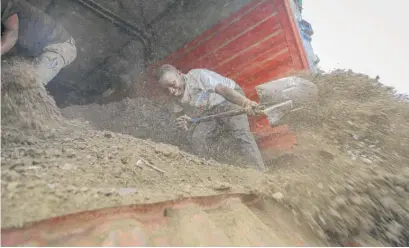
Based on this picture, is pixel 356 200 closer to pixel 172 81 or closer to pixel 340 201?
pixel 340 201

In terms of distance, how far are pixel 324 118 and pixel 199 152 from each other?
4.87 ft

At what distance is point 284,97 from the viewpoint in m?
2.52

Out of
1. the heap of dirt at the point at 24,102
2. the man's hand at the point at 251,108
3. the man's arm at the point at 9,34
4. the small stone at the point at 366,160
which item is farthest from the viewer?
the man's hand at the point at 251,108

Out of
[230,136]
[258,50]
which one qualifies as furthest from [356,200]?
[258,50]

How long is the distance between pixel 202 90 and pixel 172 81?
37 centimetres

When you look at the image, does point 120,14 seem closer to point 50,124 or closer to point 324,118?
point 50,124

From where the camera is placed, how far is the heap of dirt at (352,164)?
1436 mm

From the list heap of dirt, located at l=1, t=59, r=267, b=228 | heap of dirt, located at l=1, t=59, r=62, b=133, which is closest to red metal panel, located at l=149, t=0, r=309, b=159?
heap of dirt, located at l=1, t=59, r=267, b=228

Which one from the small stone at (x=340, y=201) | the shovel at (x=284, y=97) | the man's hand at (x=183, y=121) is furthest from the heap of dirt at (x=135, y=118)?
the small stone at (x=340, y=201)

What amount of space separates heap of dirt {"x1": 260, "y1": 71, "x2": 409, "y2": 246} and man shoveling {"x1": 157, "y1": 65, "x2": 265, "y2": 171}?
515 mm

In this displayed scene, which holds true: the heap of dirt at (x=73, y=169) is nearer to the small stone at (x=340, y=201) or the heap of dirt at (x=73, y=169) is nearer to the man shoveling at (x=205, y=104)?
the small stone at (x=340, y=201)

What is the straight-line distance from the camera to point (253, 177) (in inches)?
66.9

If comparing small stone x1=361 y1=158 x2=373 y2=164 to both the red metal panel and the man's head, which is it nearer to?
the red metal panel

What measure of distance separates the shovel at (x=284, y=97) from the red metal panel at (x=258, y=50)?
0.64 m
